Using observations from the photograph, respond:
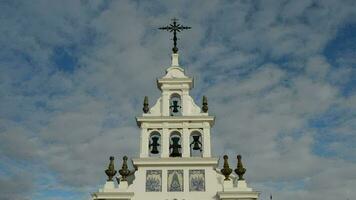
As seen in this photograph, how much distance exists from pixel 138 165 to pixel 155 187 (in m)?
1.51

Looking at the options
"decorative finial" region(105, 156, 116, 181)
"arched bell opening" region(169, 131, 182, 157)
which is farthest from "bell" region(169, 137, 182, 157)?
"decorative finial" region(105, 156, 116, 181)

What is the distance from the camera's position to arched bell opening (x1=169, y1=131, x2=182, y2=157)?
2784 centimetres

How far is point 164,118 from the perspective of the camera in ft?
92.1

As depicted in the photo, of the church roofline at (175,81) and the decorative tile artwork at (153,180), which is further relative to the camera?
the church roofline at (175,81)

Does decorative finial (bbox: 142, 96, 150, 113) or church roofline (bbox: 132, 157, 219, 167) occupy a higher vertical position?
decorative finial (bbox: 142, 96, 150, 113)

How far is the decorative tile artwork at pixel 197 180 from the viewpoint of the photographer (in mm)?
26312

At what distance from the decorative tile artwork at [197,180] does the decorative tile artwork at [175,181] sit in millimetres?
534

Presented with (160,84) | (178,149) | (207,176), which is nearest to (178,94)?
(160,84)

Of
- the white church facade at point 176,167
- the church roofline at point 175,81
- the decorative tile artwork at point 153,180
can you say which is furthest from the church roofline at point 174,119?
the decorative tile artwork at point 153,180

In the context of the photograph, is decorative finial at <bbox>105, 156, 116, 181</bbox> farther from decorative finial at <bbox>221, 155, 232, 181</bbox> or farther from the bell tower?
decorative finial at <bbox>221, 155, 232, 181</bbox>

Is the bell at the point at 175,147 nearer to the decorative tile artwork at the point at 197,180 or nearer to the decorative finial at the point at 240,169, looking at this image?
the decorative tile artwork at the point at 197,180

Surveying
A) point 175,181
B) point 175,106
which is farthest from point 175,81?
point 175,181

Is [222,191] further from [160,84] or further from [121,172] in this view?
[160,84]

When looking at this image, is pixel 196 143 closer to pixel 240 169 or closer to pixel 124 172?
pixel 240 169
